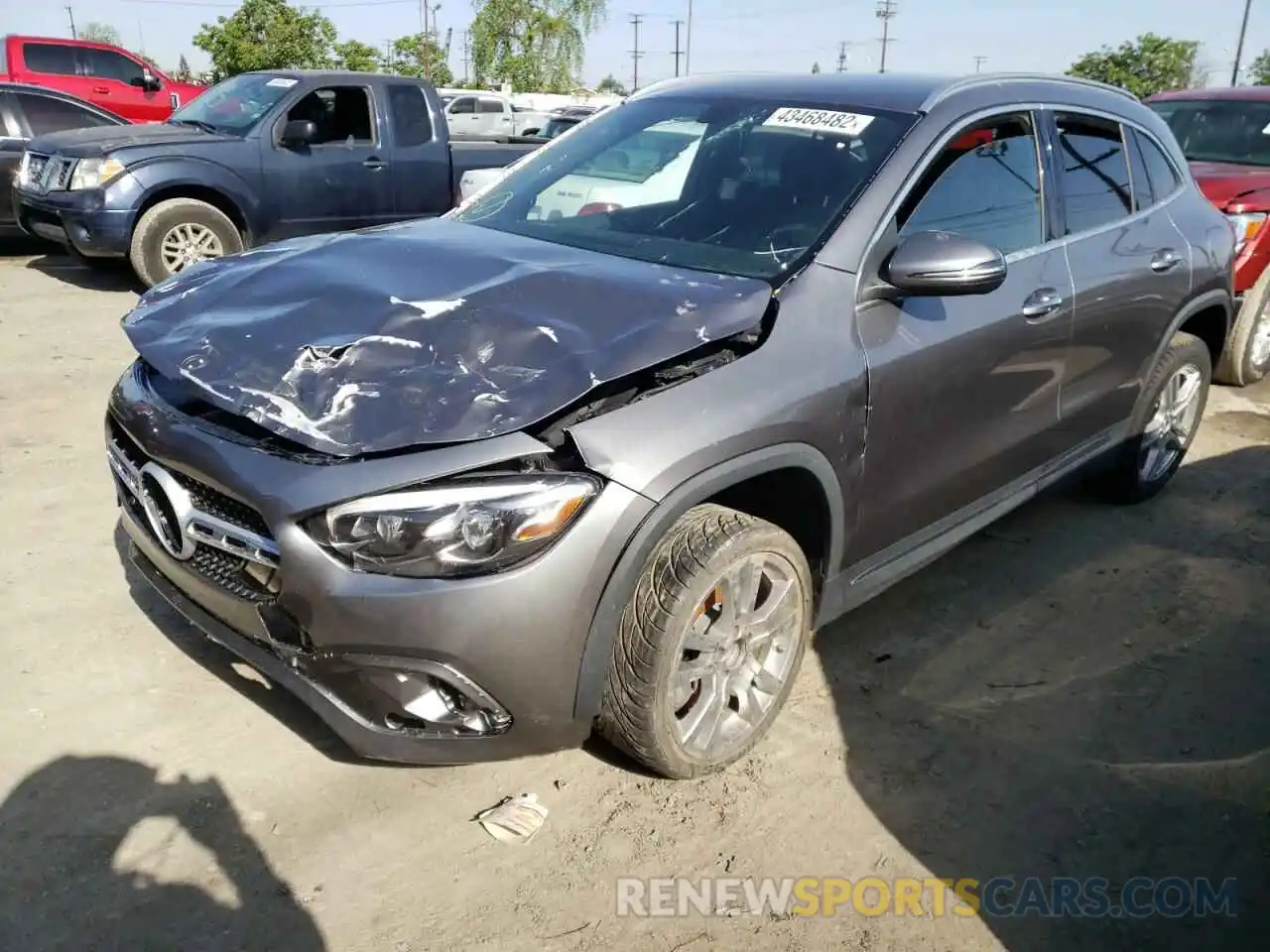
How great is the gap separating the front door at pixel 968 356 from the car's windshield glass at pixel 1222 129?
199 inches

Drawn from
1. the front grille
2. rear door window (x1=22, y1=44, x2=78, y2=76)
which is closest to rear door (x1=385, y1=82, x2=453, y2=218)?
the front grille

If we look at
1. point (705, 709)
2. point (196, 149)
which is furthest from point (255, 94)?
point (705, 709)

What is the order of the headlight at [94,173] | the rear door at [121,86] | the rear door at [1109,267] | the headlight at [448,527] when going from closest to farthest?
1. the headlight at [448,527]
2. the rear door at [1109,267]
3. the headlight at [94,173]
4. the rear door at [121,86]

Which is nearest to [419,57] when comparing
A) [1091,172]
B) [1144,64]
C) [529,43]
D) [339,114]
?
[529,43]

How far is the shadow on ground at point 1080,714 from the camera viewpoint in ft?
8.67

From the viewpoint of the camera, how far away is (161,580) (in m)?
2.82

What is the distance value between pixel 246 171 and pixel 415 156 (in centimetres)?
154

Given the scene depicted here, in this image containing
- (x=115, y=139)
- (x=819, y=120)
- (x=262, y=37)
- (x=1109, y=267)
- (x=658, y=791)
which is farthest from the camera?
(x=262, y=37)

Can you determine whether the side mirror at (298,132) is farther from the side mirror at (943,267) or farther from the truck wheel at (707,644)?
the truck wheel at (707,644)

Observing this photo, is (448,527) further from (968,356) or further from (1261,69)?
(1261,69)

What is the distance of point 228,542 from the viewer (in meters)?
2.43

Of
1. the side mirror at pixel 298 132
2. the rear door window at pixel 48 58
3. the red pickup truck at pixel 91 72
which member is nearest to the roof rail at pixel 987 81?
the side mirror at pixel 298 132

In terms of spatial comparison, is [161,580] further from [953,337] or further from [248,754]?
[953,337]

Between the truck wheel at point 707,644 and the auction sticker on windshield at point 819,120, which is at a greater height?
the auction sticker on windshield at point 819,120
